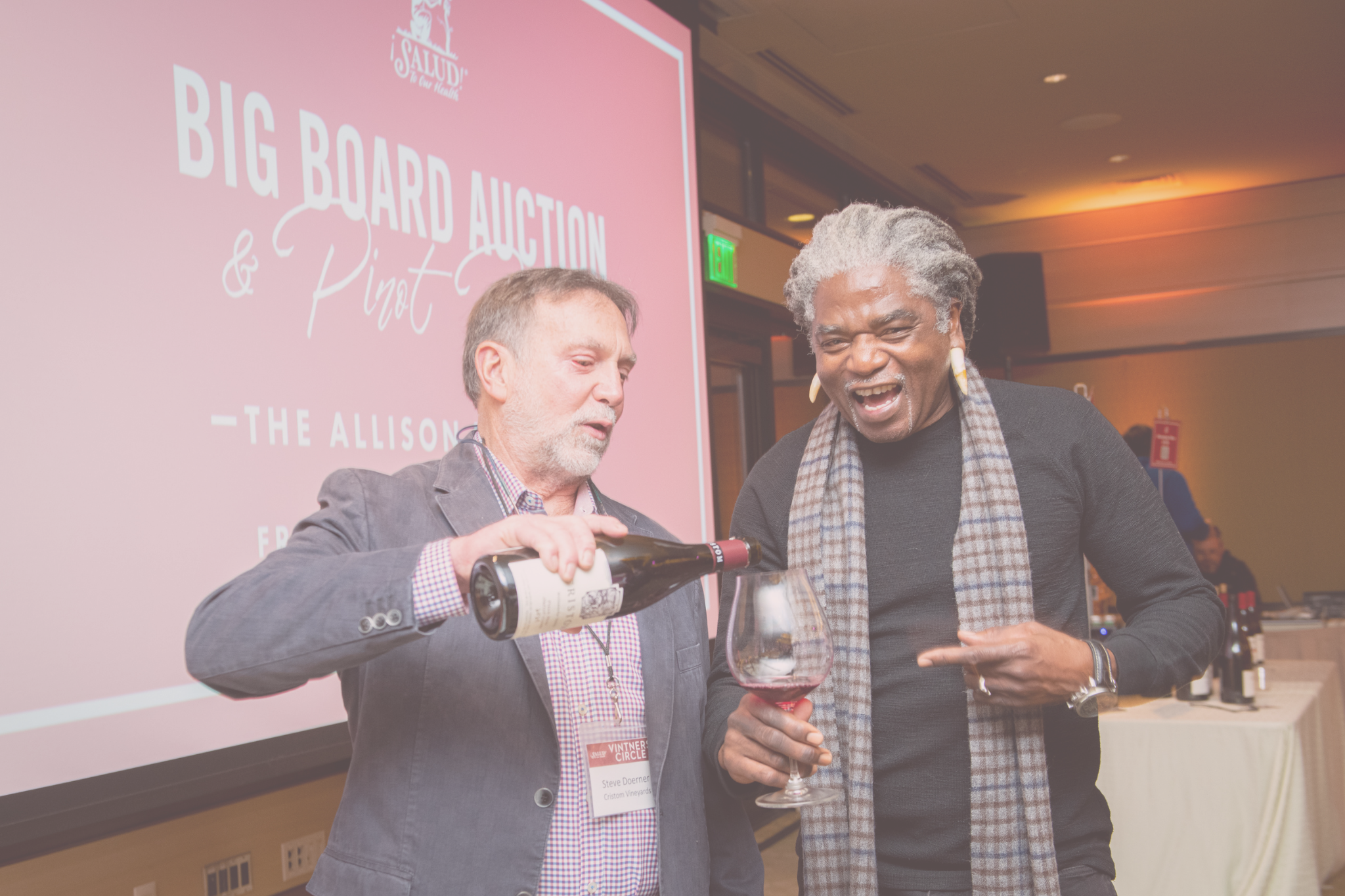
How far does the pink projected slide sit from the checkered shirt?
92 cm

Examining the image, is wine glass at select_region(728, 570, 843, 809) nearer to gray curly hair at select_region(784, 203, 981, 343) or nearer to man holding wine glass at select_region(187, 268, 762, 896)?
man holding wine glass at select_region(187, 268, 762, 896)

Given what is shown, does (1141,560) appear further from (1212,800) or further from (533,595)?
(1212,800)

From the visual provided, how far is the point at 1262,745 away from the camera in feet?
9.11

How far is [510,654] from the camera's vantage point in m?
1.19

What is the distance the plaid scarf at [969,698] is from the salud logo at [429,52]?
5.38ft

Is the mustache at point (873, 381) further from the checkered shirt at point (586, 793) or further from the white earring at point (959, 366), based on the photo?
the checkered shirt at point (586, 793)

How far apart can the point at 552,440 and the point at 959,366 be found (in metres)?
0.59

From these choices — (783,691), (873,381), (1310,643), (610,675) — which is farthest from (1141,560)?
(1310,643)

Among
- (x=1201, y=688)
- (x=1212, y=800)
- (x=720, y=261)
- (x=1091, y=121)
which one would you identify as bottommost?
(x=1212, y=800)

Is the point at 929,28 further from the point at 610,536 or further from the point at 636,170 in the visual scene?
the point at 610,536

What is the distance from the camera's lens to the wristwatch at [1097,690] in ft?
3.99

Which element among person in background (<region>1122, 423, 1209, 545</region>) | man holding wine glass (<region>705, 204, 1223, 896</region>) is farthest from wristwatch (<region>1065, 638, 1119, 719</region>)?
person in background (<region>1122, 423, 1209, 545</region>)

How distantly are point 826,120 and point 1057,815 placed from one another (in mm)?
5513

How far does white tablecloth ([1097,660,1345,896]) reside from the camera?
2.76 m
